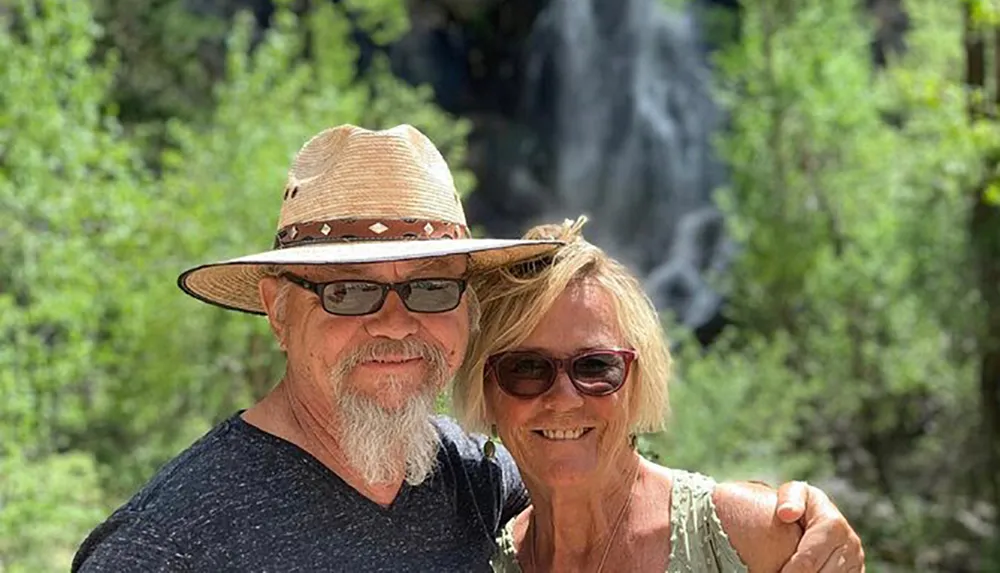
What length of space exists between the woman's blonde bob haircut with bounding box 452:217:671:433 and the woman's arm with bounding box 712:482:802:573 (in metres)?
0.28

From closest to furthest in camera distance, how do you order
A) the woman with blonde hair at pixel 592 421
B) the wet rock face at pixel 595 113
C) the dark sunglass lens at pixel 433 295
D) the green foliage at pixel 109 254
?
1. the dark sunglass lens at pixel 433 295
2. the woman with blonde hair at pixel 592 421
3. the green foliage at pixel 109 254
4. the wet rock face at pixel 595 113

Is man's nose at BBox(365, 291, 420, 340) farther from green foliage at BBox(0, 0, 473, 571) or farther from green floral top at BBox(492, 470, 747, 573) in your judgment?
green foliage at BBox(0, 0, 473, 571)

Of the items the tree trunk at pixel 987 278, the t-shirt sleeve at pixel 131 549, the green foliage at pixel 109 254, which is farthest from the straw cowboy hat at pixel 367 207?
the tree trunk at pixel 987 278

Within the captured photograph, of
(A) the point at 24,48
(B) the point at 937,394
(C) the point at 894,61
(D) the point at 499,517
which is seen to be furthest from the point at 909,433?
(D) the point at 499,517

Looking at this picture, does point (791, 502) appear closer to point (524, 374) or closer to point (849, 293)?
point (524, 374)

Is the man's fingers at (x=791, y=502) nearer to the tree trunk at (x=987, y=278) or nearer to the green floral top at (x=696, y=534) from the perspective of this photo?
the green floral top at (x=696, y=534)

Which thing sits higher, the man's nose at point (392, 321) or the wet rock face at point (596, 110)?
the wet rock face at point (596, 110)

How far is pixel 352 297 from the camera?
2.02 meters

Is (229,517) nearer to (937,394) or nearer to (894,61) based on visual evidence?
(937,394)

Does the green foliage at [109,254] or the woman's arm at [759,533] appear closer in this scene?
the woman's arm at [759,533]

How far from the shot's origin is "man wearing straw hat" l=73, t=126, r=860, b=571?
6.36 ft

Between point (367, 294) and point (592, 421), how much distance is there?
20.6 inches

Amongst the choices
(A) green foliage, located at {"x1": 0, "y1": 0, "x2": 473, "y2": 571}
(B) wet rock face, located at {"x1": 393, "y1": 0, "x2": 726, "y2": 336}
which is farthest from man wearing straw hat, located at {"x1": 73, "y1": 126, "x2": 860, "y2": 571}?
(B) wet rock face, located at {"x1": 393, "y1": 0, "x2": 726, "y2": 336}

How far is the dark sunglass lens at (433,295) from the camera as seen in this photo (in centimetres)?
206
